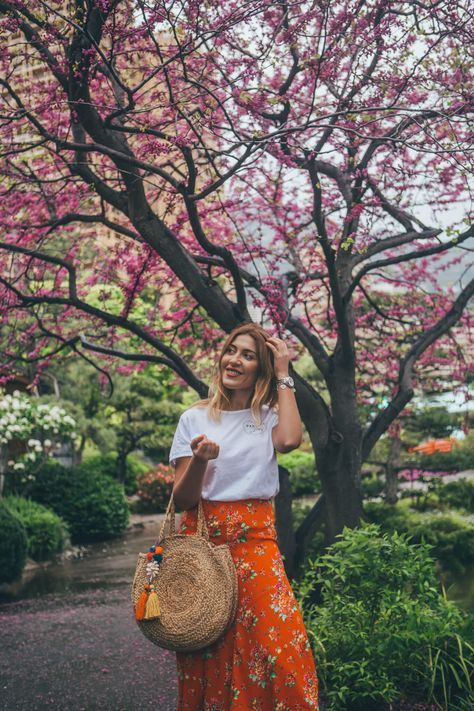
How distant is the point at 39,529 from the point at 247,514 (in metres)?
10.6

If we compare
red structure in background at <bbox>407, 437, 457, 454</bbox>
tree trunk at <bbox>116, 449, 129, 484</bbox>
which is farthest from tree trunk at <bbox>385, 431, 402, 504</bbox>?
tree trunk at <bbox>116, 449, 129, 484</bbox>

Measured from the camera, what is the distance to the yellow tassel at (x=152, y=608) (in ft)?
8.44

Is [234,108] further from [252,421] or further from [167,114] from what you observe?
[252,421]

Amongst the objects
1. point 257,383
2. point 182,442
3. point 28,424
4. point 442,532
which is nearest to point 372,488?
point 442,532

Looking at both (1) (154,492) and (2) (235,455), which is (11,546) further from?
(1) (154,492)

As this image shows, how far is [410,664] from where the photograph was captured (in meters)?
4.15

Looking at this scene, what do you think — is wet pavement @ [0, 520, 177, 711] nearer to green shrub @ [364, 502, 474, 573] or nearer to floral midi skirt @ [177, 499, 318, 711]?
floral midi skirt @ [177, 499, 318, 711]

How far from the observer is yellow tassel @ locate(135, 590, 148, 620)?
2.57 meters

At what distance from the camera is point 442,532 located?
973cm

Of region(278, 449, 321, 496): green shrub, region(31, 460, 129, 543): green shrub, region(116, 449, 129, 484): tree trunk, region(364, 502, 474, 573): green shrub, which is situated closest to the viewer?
region(364, 502, 474, 573): green shrub

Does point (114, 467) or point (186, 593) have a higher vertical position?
point (114, 467)

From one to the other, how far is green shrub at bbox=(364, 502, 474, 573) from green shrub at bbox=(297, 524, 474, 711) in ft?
16.0

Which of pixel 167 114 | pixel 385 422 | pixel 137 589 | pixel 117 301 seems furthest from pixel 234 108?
pixel 117 301

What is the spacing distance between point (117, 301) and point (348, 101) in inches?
363
